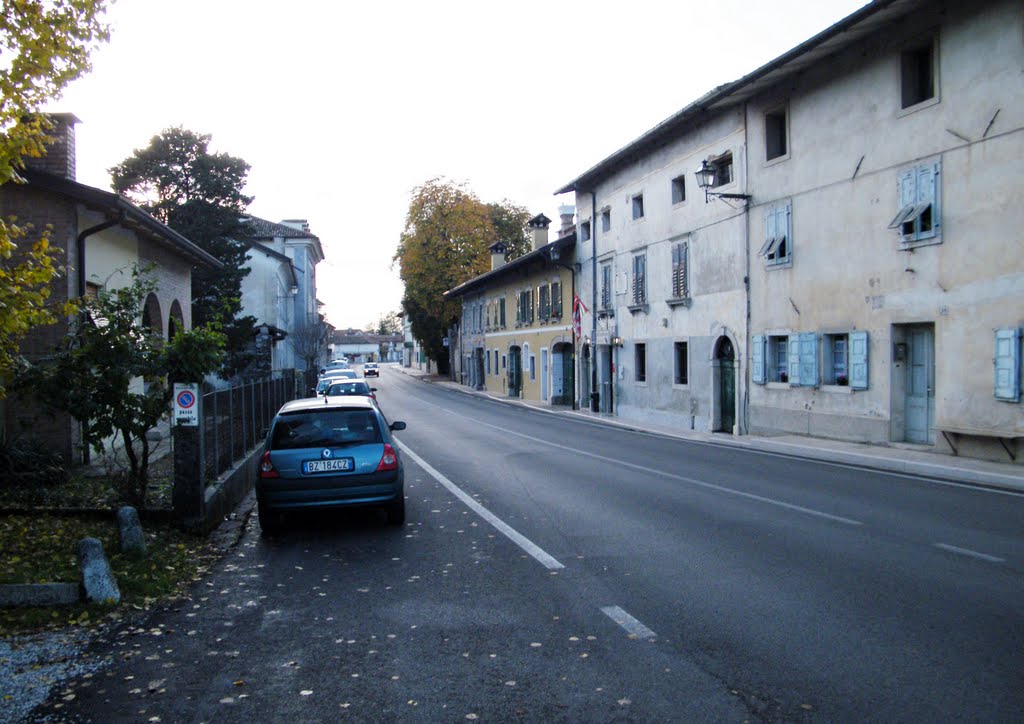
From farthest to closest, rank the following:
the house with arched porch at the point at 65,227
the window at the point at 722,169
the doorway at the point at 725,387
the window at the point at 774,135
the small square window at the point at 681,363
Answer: the small square window at the point at 681,363
the doorway at the point at 725,387
the window at the point at 722,169
the window at the point at 774,135
the house with arched porch at the point at 65,227

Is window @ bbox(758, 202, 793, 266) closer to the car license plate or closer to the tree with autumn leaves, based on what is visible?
the car license plate

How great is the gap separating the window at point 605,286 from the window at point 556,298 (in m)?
5.48

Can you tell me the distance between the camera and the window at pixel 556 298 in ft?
128

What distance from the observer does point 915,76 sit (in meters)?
17.0

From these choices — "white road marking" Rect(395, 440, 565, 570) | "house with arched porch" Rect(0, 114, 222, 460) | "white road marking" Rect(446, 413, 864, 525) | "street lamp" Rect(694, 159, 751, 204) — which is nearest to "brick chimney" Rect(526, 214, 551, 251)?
"street lamp" Rect(694, 159, 751, 204)

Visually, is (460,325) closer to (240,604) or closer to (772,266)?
(772,266)

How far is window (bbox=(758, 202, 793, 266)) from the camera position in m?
20.6

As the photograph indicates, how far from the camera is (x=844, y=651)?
16.4 ft

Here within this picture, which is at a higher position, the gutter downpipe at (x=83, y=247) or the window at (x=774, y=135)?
the window at (x=774, y=135)

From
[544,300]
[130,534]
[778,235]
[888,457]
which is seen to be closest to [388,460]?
[130,534]

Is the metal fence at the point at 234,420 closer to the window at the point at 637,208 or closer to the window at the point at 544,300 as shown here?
the window at the point at 637,208

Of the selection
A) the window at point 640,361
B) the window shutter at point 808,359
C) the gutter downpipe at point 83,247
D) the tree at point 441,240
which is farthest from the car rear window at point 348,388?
the tree at point 441,240

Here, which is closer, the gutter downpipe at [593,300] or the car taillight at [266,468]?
the car taillight at [266,468]

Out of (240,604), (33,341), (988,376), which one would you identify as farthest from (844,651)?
(33,341)
